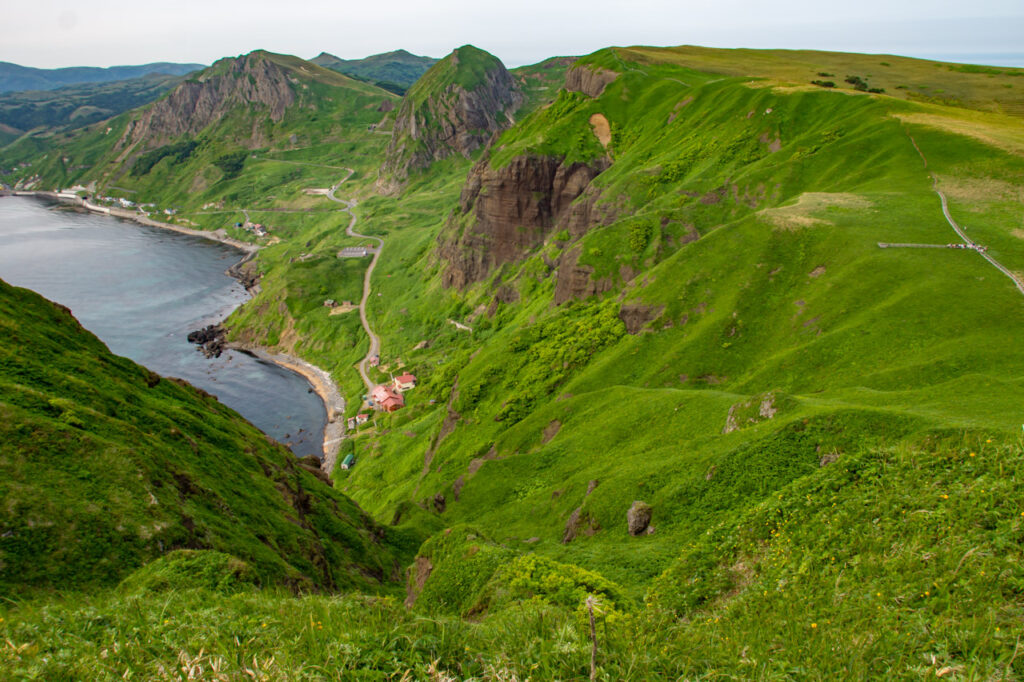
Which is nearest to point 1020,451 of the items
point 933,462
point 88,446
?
point 933,462

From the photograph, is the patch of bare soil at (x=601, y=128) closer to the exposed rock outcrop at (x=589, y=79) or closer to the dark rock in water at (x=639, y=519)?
the exposed rock outcrop at (x=589, y=79)

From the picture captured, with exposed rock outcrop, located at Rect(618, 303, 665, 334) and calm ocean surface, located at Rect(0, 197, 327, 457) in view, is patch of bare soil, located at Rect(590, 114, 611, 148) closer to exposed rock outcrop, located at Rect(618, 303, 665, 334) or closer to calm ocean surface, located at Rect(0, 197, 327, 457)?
exposed rock outcrop, located at Rect(618, 303, 665, 334)

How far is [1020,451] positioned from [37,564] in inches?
1335

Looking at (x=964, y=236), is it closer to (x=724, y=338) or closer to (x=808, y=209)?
(x=808, y=209)

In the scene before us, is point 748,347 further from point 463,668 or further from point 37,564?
point 37,564

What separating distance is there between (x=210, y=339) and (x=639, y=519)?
144 meters

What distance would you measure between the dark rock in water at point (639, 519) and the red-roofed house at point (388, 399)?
7245cm

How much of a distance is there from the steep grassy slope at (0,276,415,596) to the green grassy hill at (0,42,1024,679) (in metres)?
4.09

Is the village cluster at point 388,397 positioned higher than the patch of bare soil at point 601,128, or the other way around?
Result: the patch of bare soil at point 601,128

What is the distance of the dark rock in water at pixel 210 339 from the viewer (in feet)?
446

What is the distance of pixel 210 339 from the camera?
14212 cm

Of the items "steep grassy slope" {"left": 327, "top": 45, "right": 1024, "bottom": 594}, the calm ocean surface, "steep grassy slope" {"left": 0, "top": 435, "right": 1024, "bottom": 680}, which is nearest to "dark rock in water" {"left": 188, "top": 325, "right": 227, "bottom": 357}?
the calm ocean surface

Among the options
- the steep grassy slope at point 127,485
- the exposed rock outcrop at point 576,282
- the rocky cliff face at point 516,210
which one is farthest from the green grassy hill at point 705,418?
the steep grassy slope at point 127,485

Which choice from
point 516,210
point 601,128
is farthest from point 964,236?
point 601,128
